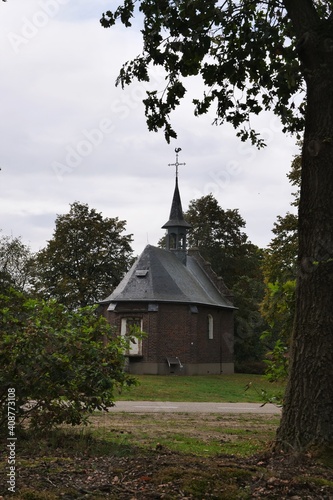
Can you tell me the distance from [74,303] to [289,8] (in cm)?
4124

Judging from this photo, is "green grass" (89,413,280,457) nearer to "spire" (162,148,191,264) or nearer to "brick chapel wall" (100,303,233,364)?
"brick chapel wall" (100,303,233,364)

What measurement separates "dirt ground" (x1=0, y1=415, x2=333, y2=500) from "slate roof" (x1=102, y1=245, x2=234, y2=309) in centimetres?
3307

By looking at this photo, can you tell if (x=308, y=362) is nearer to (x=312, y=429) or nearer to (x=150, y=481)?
(x=312, y=429)

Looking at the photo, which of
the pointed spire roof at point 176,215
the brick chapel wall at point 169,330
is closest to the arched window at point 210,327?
the brick chapel wall at point 169,330

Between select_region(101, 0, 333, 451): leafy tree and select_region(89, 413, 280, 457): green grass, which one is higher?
select_region(101, 0, 333, 451): leafy tree

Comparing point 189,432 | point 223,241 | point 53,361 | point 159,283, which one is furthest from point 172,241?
point 53,361

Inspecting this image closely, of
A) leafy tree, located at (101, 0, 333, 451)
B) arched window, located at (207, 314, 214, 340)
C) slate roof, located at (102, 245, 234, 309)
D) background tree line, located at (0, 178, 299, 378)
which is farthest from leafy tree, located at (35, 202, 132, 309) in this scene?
leafy tree, located at (101, 0, 333, 451)

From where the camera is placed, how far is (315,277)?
24.5 ft

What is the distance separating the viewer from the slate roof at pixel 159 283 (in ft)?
135

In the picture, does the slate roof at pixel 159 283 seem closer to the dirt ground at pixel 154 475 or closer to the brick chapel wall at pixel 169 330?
the brick chapel wall at pixel 169 330

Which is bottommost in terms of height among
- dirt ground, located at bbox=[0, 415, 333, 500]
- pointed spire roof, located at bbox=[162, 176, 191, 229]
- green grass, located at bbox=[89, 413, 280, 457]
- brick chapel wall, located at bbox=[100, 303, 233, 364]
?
green grass, located at bbox=[89, 413, 280, 457]

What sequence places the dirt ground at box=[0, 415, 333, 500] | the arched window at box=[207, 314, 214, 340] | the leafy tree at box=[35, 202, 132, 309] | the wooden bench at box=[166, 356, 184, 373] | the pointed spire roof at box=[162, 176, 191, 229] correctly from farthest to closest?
the leafy tree at box=[35, 202, 132, 309] < the pointed spire roof at box=[162, 176, 191, 229] < the arched window at box=[207, 314, 214, 340] < the wooden bench at box=[166, 356, 184, 373] < the dirt ground at box=[0, 415, 333, 500]

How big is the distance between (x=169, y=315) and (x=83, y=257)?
12335 mm

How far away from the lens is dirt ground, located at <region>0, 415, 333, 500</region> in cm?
535
